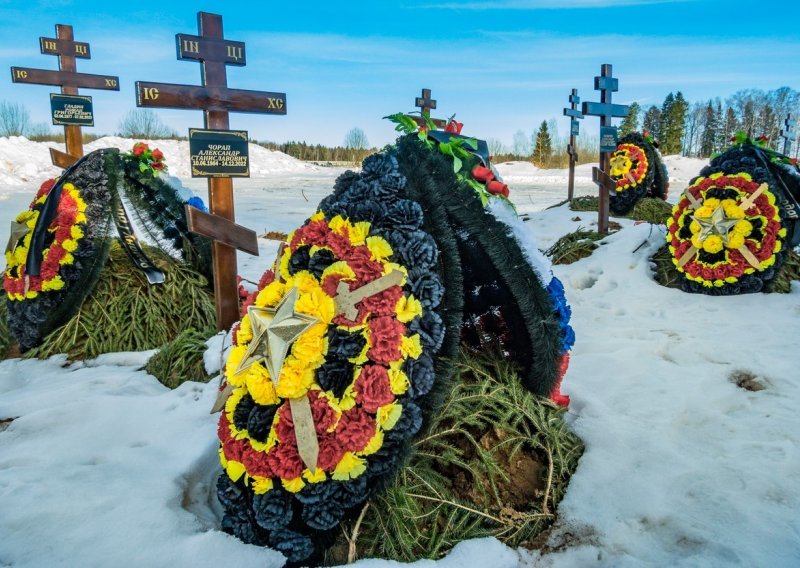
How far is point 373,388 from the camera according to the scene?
2061 mm

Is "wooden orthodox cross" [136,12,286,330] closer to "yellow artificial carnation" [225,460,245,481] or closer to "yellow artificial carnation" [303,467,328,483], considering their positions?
"yellow artificial carnation" [225,460,245,481]

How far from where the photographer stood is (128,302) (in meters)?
4.53

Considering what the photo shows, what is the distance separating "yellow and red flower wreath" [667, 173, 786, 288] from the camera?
5508 millimetres

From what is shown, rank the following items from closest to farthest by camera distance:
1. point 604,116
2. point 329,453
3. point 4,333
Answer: point 329,453 → point 4,333 → point 604,116

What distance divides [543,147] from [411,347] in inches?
1646

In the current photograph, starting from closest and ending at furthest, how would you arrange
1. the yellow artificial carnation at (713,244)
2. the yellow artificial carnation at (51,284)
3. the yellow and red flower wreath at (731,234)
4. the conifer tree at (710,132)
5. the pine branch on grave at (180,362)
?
1. the pine branch on grave at (180,362)
2. the yellow artificial carnation at (51,284)
3. the yellow and red flower wreath at (731,234)
4. the yellow artificial carnation at (713,244)
5. the conifer tree at (710,132)

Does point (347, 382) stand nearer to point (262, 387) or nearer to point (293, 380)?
point (293, 380)

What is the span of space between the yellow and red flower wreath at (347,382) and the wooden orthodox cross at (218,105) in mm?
2255

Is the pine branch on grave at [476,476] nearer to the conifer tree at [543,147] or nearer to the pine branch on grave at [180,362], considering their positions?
the pine branch on grave at [180,362]

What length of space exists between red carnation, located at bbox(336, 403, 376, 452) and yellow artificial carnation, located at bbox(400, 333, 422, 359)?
0.92 feet

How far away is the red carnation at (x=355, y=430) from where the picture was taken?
2037 millimetres

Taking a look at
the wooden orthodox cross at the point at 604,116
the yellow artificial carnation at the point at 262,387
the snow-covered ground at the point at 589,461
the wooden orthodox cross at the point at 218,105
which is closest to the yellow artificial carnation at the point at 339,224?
the yellow artificial carnation at the point at 262,387

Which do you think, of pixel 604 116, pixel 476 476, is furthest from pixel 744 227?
pixel 476 476

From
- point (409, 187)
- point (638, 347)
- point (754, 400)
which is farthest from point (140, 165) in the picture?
point (754, 400)
